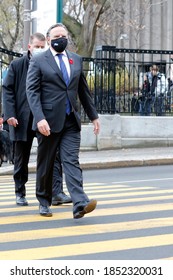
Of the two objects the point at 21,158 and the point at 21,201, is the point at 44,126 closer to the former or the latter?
the point at 21,158

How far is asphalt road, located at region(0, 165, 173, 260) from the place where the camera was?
6.98 m

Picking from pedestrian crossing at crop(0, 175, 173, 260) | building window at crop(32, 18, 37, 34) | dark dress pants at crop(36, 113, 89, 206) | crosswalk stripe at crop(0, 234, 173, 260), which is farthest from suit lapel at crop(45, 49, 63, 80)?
building window at crop(32, 18, 37, 34)

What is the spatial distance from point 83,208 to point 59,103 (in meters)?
1.17

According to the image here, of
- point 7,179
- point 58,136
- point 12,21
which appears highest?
point 12,21

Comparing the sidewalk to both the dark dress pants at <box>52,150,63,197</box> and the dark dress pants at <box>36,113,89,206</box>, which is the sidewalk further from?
the dark dress pants at <box>36,113,89,206</box>

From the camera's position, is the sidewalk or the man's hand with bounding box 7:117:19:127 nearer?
the man's hand with bounding box 7:117:19:127

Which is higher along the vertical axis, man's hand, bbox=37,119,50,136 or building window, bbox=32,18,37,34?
building window, bbox=32,18,37,34

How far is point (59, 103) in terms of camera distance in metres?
8.59

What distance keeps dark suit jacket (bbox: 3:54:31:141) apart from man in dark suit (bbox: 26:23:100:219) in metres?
0.80

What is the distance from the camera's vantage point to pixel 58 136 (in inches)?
341

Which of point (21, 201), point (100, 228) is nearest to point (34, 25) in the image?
point (21, 201)
